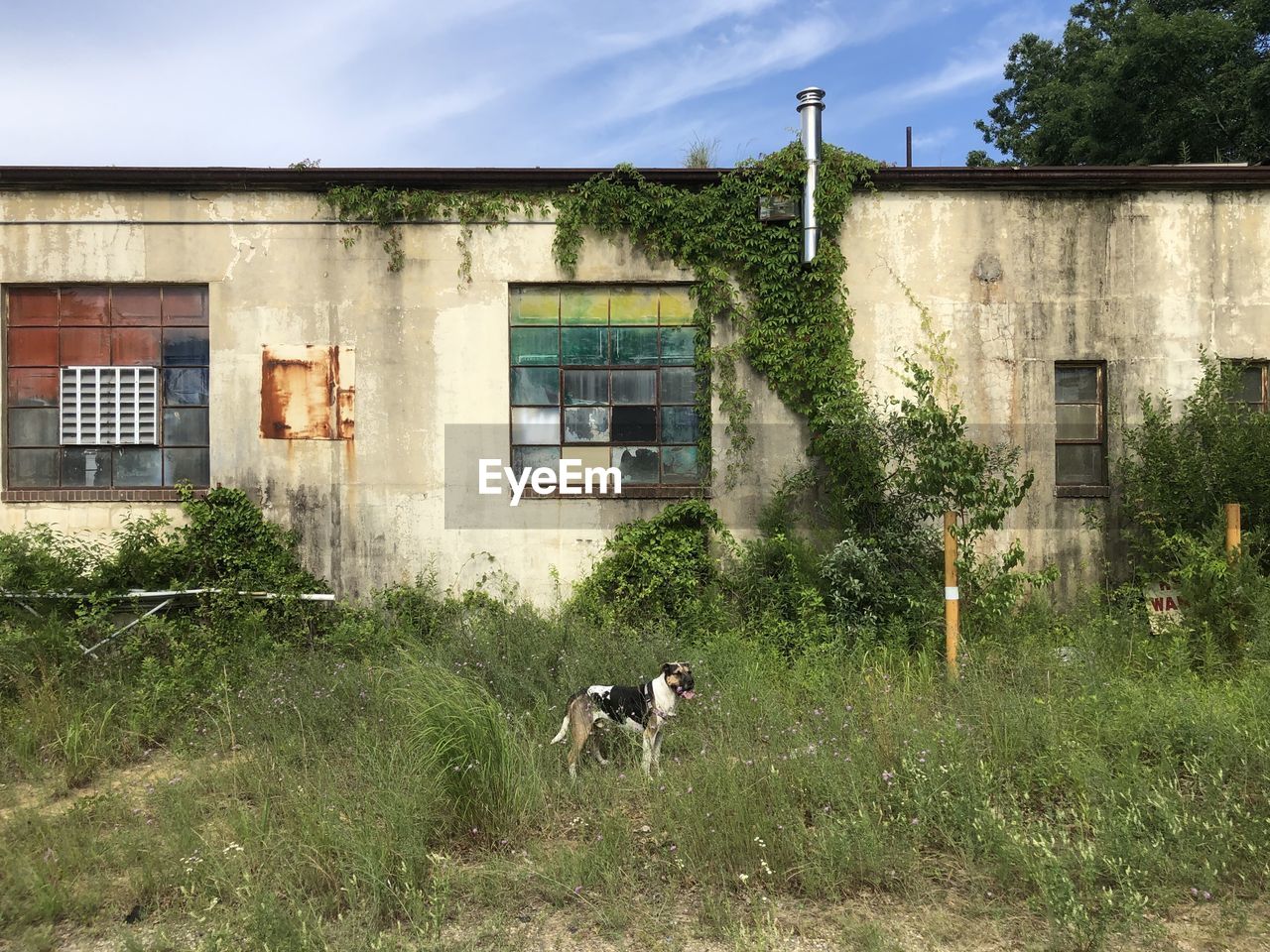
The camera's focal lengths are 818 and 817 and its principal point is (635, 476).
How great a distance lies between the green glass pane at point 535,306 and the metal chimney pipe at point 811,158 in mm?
2720

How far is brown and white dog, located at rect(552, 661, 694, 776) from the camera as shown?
5234mm

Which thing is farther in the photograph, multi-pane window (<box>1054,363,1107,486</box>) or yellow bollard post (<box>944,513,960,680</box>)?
multi-pane window (<box>1054,363,1107,486</box>)

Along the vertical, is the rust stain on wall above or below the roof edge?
below

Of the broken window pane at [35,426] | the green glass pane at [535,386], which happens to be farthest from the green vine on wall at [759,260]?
the broken window pane at [35,426]

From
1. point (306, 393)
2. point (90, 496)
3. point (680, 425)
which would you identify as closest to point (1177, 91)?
point (680, 425)

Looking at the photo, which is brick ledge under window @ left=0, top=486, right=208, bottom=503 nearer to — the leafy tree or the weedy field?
the weedy field

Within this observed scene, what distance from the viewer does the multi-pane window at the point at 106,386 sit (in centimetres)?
864

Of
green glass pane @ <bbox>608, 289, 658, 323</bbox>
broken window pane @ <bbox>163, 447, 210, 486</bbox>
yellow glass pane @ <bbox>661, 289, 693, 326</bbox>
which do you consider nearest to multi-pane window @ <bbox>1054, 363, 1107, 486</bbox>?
yellow glass pane @ <bbox>661, 289, 693, 326</bbox>

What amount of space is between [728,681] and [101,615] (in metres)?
5.61

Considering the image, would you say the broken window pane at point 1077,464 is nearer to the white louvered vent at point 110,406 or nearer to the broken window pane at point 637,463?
the broken window pane at point 637,463

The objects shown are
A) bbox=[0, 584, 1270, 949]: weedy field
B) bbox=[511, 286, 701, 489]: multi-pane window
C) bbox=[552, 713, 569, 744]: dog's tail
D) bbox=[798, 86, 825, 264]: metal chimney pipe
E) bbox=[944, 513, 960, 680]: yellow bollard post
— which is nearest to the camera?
bbox=[0, 584, 1270, 949]: weedy field

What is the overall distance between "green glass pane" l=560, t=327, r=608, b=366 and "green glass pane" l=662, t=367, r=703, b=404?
69 centimetres

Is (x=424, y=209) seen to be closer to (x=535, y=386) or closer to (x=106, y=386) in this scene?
(x=535, y=386)

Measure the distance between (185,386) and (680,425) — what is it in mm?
5317
